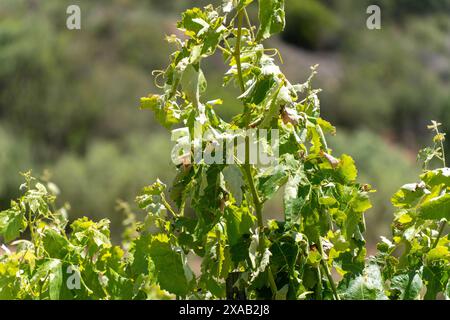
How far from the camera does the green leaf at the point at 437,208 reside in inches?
62.9

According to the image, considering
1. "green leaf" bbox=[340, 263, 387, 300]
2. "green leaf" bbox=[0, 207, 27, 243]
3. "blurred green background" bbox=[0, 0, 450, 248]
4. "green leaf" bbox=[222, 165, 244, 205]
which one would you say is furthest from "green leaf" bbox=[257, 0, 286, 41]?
"blurred green background" bbox=[0, 0, 450, 248]

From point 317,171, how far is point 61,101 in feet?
48.7

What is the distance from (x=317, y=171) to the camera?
5.35ft

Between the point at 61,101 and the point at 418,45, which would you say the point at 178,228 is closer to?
the point at 61,101

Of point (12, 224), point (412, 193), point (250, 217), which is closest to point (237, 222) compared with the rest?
point (250, 217)

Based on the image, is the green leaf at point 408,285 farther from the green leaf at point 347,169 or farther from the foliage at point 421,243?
the green leaf at point 347,169

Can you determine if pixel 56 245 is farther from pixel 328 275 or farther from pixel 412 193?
pixel 412 193

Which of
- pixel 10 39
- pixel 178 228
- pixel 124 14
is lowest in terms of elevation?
pixel 178 228

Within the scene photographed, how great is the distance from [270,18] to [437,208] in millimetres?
465

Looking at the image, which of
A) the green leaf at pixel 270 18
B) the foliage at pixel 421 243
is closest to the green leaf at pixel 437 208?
the foliage at pixel 421 243

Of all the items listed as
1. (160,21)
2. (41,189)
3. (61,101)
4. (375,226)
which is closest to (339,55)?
(160,21)

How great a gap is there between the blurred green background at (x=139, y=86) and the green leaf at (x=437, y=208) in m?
9.69

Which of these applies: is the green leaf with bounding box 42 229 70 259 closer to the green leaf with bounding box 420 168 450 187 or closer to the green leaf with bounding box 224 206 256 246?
the green leaf with bounding box 224 206 256 246

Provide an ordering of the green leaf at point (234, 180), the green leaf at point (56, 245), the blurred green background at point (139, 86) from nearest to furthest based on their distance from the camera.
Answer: the green leaf at point (234, 180) → the green leaf at point (56, 245) → the blurred green background at point (139, 86)
